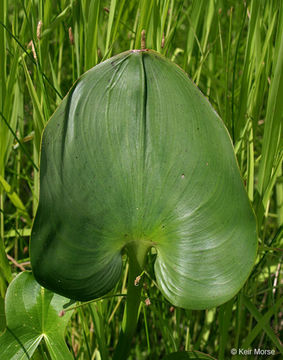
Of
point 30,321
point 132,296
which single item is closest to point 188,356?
point 132,296

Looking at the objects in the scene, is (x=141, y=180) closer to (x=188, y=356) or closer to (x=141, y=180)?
(x=141, y=180)

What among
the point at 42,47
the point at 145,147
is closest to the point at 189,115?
the point at 145,147

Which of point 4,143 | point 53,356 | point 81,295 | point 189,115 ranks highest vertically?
point 189,115

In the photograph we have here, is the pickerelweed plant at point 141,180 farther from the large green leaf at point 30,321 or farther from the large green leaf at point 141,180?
the large green leaf at point 30,321

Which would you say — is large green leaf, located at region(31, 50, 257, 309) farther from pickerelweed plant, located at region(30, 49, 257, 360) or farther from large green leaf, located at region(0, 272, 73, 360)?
large green leaf, located at region(0, 272, 73, 360)

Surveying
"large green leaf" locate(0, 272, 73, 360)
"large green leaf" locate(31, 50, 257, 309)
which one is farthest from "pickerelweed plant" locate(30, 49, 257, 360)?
"large green leaf" locate(0, 272, 73, 360)

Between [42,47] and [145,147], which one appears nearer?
[145,147]

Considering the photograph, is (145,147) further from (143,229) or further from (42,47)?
(42,47)
